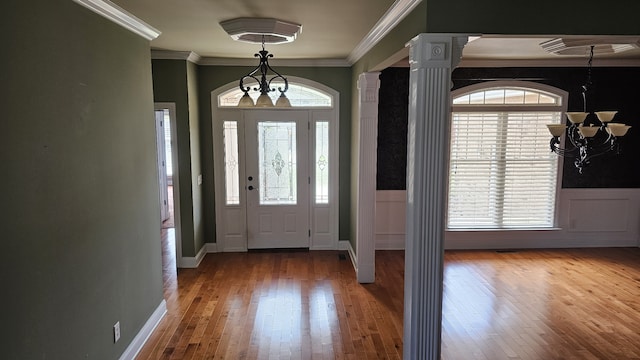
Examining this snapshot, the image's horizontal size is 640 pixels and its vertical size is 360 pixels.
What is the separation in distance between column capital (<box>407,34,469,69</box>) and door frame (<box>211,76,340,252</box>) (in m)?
3.37

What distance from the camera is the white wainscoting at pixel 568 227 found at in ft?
20.1

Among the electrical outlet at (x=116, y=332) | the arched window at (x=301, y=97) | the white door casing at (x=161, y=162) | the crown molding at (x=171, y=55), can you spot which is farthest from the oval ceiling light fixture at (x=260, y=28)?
the white door casing at (x=161, y=162)

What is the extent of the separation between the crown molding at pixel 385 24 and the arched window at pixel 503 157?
2.14m

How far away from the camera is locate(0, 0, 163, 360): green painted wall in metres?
1.94

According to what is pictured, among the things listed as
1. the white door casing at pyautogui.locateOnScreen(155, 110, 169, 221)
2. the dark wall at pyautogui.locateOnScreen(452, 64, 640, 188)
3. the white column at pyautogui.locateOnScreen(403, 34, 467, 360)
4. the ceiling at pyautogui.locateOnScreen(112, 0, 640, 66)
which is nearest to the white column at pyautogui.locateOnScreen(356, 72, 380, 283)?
the ceiling at pyautogui.locateOnScreen(112, 0, 640, 66)

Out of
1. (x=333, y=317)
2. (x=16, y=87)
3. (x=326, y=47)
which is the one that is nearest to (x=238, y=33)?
(x=326, y=47)

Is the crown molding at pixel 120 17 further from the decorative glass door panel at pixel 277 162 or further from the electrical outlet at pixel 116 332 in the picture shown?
the decorative glass door panel at pixel 277 162

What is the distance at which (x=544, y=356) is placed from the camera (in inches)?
132

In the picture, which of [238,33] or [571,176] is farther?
[571,176]

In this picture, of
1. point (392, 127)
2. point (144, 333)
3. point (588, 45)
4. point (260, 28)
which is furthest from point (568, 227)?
point (144, 333)

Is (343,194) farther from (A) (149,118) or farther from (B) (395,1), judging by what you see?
(B) (395,1)

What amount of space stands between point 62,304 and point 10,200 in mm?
741

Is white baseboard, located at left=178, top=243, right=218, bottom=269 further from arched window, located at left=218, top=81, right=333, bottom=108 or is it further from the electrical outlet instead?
the electrical outlet

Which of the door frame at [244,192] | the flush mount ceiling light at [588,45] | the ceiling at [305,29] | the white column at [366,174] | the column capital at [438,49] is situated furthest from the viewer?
the door frame at [244,192]
